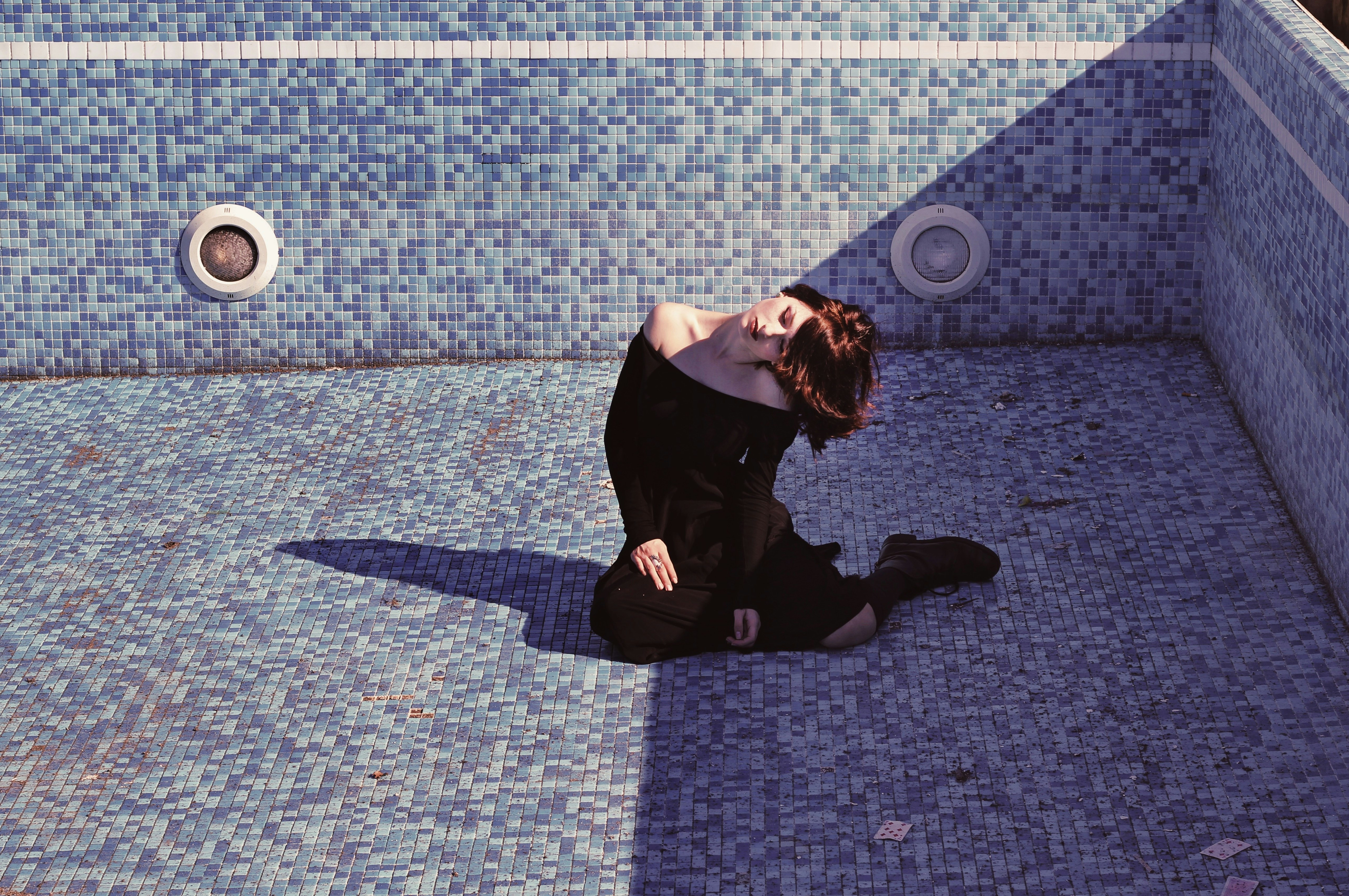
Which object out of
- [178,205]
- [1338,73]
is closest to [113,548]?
[178,205]

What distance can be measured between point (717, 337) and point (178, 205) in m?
3.14

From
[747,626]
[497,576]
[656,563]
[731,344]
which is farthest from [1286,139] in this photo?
[497,576]

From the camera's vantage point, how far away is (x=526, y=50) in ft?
18.3

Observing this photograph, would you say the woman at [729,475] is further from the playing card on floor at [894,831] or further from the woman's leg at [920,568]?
the playing card on floor at [894,831]

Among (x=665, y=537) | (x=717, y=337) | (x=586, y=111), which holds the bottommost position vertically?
(x=665, y=537)

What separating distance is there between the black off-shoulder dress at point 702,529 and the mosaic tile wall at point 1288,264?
56.1 inches

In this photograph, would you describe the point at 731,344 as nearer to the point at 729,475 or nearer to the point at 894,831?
the point at 729,475

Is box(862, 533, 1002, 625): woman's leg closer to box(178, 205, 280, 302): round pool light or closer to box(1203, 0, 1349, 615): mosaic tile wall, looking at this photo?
box(1203, 0, 1349, 615): mosaic tile wall

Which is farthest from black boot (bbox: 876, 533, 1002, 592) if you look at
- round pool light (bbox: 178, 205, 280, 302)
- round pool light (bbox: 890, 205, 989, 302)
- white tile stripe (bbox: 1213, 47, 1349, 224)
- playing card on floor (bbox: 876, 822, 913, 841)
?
round pool light (bbox: 178, 205, 280, 302)

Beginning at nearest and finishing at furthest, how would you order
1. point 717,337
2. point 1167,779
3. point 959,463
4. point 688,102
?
point 1167,779 → point 717,337 → point 959,463 → point 688,102

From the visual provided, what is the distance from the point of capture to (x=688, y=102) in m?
5.63

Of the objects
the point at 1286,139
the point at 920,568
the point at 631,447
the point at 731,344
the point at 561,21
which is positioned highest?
the point at 561,21

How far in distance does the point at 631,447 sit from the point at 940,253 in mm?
2552

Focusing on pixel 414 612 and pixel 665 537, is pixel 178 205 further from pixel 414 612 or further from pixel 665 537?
pixel 665 537
